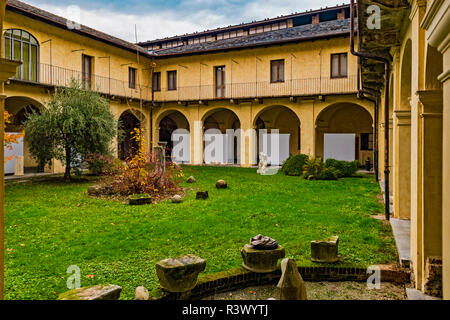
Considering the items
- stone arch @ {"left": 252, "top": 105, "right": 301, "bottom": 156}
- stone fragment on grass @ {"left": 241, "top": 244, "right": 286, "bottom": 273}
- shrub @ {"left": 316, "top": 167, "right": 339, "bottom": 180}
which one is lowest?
stone fragment on grass @ {"left": 241, "top": 244, "right": 286, "bottom": 273}

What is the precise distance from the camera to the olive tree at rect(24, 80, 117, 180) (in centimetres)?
1390

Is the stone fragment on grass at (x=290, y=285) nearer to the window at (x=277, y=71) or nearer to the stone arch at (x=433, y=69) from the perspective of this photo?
the stone arch at (x=433, y=69)

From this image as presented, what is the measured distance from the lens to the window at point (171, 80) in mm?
24445

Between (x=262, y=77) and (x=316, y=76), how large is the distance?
3.21 m

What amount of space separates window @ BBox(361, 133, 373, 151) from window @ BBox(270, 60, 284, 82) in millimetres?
6588

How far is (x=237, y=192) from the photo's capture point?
11.9m

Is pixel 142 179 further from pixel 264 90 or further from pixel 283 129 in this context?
pixel 283 129

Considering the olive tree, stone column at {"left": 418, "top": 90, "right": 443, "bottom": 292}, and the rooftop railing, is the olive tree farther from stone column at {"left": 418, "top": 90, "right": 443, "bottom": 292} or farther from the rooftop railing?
stone column at {"left": 418, "top": 90, "right": 443, "bottom": 292}

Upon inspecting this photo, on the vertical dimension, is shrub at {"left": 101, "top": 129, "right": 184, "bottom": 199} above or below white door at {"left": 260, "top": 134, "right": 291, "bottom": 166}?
below

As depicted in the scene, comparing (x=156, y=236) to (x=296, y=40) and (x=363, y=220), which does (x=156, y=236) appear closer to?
(x=363, y=220)

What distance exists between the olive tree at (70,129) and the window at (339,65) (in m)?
12.1

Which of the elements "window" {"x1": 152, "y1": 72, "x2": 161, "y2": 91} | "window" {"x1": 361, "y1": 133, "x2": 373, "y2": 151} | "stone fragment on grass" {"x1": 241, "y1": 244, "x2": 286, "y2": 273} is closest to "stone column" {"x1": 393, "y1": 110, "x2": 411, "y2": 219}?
"stone fragment on grass" {"x1": 241, "y1": 244, "x2": 286, "y2": 273}

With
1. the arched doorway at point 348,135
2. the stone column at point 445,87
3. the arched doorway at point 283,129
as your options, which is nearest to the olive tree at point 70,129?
the arched doorway at point 283,129
